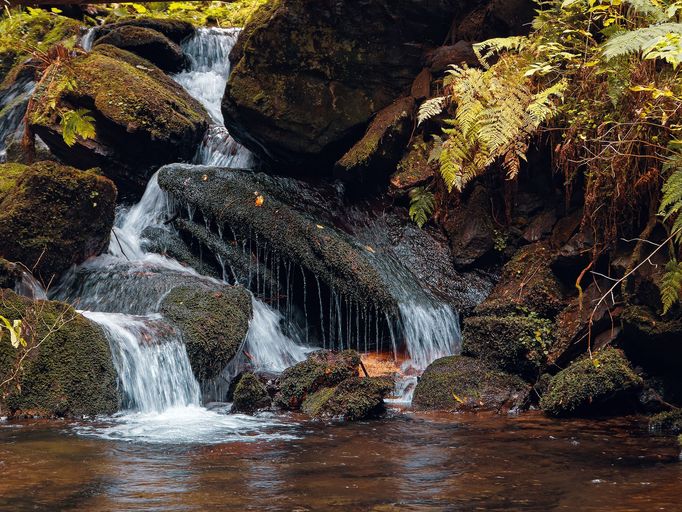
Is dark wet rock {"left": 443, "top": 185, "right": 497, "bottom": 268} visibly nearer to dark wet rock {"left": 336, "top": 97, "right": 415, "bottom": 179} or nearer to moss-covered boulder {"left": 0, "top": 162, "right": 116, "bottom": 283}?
dark wet rock {"left": 336, "top": 97, "right": 415, "bottom": 179}

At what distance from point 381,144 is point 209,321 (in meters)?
3.34

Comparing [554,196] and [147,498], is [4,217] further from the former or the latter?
[554,196]

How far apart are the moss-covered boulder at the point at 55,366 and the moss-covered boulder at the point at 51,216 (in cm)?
142

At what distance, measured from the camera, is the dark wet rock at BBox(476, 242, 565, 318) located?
8.02 m

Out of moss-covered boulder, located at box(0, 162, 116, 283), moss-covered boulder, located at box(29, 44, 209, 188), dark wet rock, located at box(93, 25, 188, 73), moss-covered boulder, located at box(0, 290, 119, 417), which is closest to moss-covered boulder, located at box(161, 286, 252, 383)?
moss-covered boulder, located at box(0, 290, 119, 417)

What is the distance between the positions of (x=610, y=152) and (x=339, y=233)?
3.38 meters

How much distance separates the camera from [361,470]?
4723 mm

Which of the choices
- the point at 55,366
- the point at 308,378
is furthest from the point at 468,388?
the point at 55,366

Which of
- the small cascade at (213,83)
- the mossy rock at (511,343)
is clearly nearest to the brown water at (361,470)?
the mossy rock at (511,343)

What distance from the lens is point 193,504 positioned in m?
3.94

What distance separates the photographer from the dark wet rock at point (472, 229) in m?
9.33

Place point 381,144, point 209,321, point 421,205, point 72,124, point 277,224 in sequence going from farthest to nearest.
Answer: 1. point 381,144
2. point 421,205
3. point 277,224
4. point 209,321
5. point 72,124

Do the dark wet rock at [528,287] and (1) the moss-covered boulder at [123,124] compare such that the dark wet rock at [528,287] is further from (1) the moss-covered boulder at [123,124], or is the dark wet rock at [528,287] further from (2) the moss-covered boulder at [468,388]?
(1) the moss-covered boulder at [123,124]

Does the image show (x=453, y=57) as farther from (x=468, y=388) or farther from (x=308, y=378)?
(x=308, y=378)
